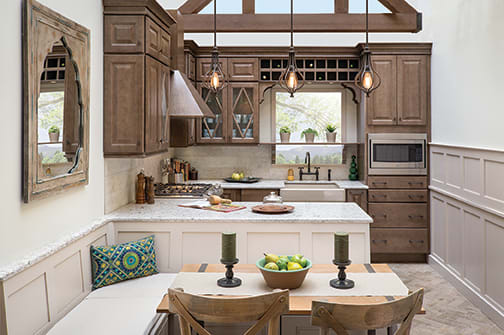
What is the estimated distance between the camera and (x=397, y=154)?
552 cm

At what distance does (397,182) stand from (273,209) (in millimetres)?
2450

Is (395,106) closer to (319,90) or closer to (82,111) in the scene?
(319,90)

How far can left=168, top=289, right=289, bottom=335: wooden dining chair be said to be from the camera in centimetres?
180

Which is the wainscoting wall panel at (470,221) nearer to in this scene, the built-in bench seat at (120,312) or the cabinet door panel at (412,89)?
the cabinet door panel at (412,89)

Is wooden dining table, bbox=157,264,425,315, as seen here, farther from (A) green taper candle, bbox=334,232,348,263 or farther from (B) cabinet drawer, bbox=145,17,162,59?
(B) cabinet drawer, bbox=145,17,162,59

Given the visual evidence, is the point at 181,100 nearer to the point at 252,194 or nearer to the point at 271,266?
the point at 252,194

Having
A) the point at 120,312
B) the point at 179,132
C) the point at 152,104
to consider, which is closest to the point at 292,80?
the point at 152,104

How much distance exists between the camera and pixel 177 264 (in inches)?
136

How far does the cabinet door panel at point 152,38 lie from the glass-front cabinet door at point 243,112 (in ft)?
6.77

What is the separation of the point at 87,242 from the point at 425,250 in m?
4.02

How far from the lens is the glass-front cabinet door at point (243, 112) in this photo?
5777mm

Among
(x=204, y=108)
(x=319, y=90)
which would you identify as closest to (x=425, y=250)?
(x=319, y=90)

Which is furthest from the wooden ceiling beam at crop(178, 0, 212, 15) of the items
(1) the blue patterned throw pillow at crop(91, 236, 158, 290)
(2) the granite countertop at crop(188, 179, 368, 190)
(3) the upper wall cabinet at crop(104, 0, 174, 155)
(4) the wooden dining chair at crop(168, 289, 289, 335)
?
(4) the wooden dining chair at crop(168, 289, 289, 335)

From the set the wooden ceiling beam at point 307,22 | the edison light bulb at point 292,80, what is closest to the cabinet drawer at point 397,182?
the wooden ceiling beam at point 307,22
